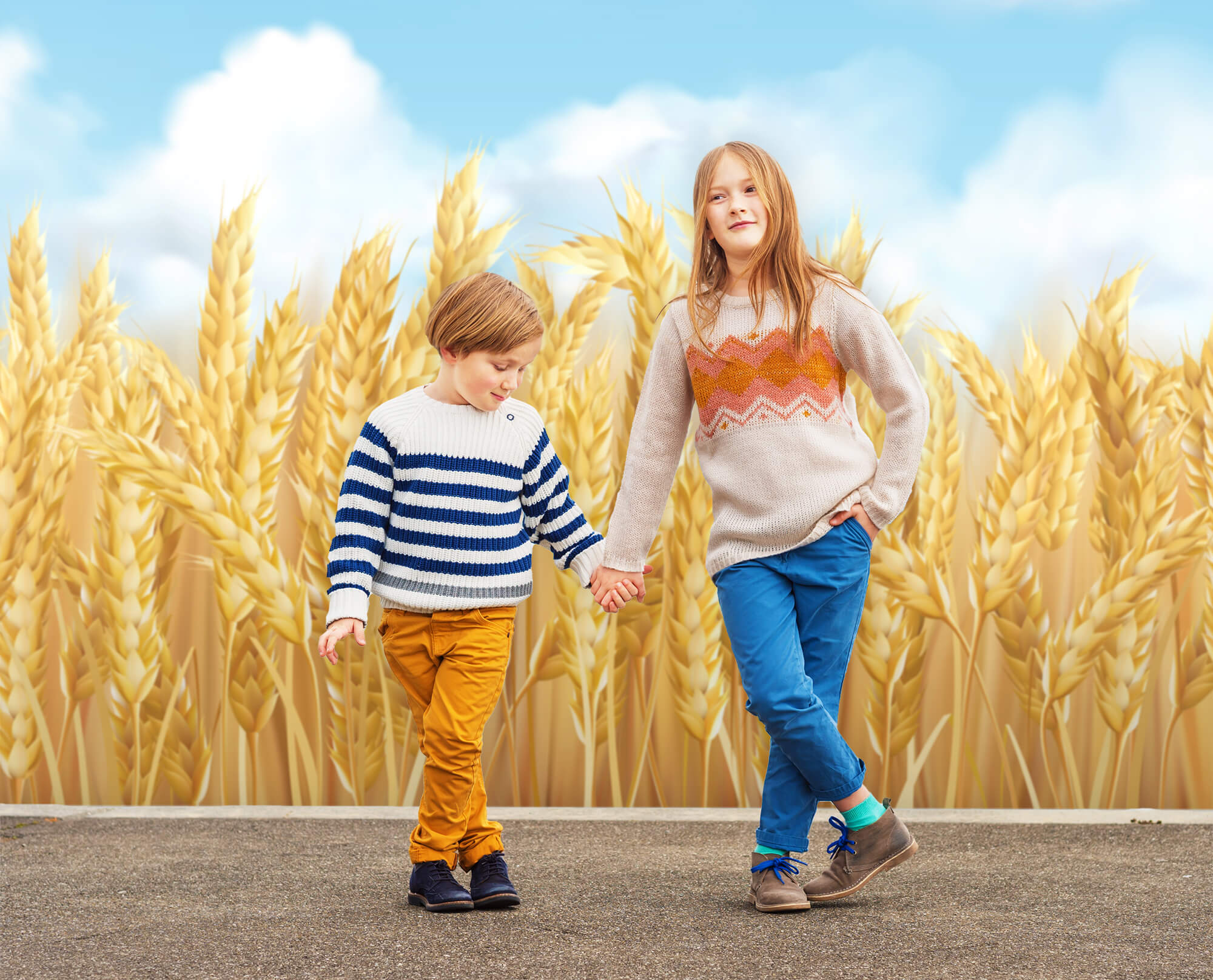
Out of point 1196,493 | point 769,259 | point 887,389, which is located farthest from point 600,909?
point 1196,493

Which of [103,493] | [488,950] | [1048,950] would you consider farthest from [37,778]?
[1048,950]

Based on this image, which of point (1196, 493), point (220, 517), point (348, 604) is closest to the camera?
point (348, 604)

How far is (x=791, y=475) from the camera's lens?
1762mm

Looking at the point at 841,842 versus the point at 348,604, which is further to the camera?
the point at 841,842

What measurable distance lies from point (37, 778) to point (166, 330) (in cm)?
121

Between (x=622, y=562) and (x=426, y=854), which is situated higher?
(x=622, y=562)

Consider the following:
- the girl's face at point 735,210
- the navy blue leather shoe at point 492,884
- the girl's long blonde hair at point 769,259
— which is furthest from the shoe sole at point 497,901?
the girl's face at point 735,210

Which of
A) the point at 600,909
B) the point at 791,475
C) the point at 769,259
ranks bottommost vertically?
the point at 600,909

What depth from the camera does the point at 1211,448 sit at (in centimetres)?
278

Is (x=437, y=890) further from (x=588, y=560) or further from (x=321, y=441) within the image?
(x=321, y=441)

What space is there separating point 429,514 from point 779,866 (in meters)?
0.80

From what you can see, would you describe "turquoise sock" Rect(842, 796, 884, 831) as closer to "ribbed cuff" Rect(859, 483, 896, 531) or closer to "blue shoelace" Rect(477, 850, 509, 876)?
"ribbed cuff" Rect(859, 483, 896, 531)

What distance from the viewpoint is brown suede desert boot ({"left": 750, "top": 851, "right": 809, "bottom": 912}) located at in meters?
1.76

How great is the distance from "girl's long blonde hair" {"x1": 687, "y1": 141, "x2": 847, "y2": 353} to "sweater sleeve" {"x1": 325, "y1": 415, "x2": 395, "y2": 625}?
554 mm
